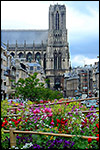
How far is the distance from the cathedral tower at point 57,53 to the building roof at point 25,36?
513 inches

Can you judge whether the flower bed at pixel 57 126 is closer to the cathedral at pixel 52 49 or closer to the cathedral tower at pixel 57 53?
the cathedral at pixel 52 49

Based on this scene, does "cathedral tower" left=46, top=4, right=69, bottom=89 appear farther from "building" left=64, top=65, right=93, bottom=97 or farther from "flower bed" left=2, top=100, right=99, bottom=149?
"flower bed" left=2, top=100, right=99, bottom=149

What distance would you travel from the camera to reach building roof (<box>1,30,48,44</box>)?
160 m

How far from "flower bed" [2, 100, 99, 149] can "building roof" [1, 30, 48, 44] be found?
148 m

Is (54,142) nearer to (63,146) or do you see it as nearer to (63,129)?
(63,146)

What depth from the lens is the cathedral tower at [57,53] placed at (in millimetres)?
145625

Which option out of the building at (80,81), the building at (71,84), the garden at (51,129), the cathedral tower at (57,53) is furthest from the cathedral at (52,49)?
the garden at (51,129)

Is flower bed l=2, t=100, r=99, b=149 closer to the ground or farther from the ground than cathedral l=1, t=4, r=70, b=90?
closer to the ground

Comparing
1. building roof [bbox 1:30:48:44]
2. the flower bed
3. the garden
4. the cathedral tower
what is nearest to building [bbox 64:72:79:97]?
the cathedral tower

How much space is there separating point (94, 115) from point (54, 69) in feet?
442

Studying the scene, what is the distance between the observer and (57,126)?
11547 millimetres

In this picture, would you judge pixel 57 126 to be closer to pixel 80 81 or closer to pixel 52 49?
pixel 80 81

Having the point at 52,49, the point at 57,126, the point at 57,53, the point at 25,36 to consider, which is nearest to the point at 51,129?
the point at 57,126

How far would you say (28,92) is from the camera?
38062 mm
